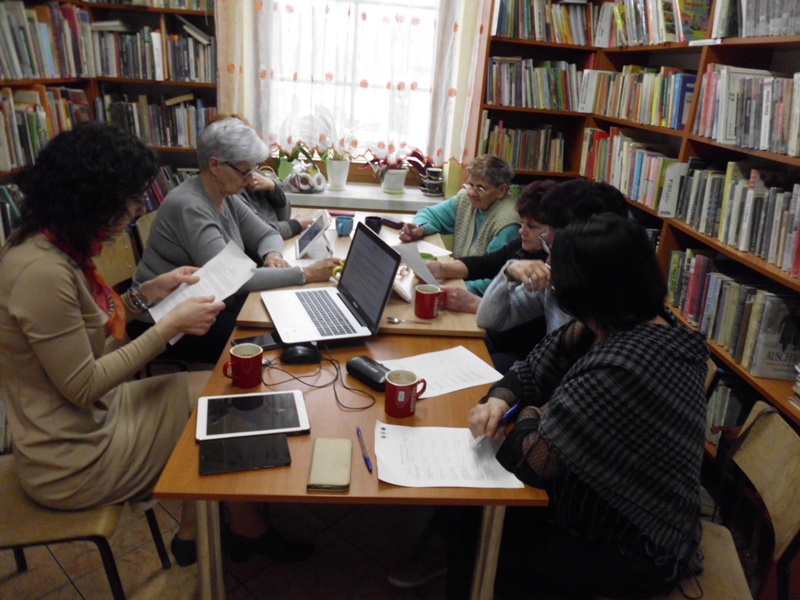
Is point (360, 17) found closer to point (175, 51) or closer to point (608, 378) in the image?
point (175, 51)

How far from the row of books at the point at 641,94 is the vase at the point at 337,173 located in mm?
1495

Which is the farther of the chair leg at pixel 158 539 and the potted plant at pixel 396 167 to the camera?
the potted plant at pixel 396 167

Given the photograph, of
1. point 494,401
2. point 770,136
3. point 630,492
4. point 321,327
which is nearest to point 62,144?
point 321,327

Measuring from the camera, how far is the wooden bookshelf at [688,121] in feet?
6.48

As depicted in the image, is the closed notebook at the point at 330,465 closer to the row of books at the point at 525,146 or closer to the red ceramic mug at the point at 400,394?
the red ceramic mug at the point at 400,394

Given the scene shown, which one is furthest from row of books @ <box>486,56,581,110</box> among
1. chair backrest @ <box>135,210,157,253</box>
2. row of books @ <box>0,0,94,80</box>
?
row of books @ <box>0,0,94,80</box>

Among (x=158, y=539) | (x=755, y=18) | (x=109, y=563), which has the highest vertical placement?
(x=755, y=18)

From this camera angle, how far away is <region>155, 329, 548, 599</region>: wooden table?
1.13m

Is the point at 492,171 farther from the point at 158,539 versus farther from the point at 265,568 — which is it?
the point at 158,539

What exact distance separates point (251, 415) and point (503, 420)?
0.58 metres

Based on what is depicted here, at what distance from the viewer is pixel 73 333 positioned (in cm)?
132

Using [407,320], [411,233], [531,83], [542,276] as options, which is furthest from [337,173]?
[542,276]

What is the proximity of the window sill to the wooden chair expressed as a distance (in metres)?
2.52

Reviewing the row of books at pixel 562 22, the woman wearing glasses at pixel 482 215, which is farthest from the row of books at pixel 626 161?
the woman wearing glasses at pixel 482 215
